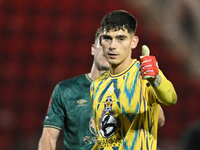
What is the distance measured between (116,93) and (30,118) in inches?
161

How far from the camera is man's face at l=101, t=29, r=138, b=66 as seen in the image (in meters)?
2.00

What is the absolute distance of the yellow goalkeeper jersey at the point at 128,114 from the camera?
6.32ft

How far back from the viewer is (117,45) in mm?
2004

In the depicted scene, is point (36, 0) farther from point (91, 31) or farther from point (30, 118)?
point (30, 118)

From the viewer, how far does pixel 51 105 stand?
2.97 m

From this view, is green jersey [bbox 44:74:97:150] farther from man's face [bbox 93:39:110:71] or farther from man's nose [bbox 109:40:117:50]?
man's nose [bbox 109:40:117:50]

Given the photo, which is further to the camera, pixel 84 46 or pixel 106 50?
pixel 84 46

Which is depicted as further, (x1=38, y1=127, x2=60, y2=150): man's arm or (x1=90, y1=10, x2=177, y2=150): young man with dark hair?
(x1=38, y1=127, x2=60, y2=150): man's arm

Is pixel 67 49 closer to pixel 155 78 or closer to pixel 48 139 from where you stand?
pixel 48 139

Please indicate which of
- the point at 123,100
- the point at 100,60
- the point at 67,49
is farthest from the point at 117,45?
the point at 67,49

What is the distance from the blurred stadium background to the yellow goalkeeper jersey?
148 inches

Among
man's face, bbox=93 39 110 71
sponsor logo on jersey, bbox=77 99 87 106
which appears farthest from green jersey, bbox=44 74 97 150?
man's face, bbox=93 39 110 71

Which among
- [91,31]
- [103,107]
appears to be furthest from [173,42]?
[103,107]

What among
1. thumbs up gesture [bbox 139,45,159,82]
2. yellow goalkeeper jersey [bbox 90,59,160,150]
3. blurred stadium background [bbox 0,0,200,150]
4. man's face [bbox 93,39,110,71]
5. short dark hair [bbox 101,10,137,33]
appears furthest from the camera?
blurred stadium background [bbox 0,0,200,150]
